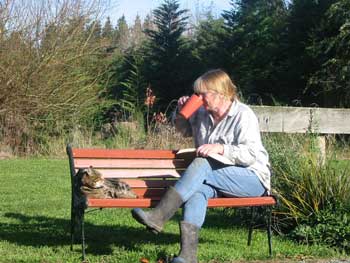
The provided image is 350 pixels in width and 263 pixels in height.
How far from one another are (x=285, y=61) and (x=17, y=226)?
19851mm

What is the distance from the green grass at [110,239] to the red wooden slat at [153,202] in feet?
1.57

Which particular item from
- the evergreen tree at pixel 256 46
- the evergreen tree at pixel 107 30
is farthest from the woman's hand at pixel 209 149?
the evergreen tree at pixel 256 46

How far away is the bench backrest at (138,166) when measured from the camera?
5297 mm

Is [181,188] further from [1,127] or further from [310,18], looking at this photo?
[310,18]

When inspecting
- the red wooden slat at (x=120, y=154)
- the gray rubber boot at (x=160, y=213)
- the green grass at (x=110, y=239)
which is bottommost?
the green grass at (x=110, y=239)

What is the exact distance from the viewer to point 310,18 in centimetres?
2427

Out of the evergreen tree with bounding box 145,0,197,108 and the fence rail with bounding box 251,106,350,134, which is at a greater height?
the evergreen tree with bounding box 145,0,197,108

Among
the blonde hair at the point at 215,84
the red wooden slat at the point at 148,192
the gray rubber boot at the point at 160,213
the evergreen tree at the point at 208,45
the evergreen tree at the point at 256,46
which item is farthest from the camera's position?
the evergreen tree at the point at 208,45

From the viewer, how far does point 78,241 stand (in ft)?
18.5

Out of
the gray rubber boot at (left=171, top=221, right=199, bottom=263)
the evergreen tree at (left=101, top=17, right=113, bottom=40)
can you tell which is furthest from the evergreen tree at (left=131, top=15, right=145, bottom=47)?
the gray rubber boot at (left=171, top=221, right=199, bottom=263)

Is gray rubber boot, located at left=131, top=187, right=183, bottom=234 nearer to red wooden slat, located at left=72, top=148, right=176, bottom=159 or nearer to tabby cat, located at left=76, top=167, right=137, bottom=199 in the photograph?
tabby cat, located at left=76, top=167, right=137, bottom=199

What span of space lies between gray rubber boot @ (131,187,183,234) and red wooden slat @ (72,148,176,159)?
3.13 ft

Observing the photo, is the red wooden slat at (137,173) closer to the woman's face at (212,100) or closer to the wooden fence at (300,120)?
the woman's face at (212,100)

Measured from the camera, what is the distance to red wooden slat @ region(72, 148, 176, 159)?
530cm
